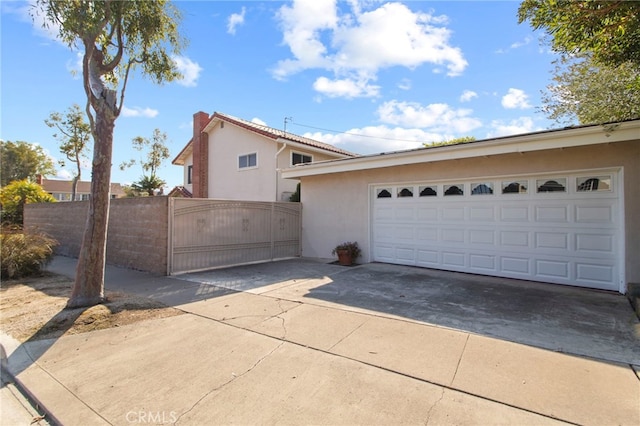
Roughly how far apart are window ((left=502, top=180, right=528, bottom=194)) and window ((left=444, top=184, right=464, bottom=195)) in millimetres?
1022

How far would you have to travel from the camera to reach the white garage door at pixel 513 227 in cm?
665

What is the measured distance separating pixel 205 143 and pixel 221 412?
18.0 metres

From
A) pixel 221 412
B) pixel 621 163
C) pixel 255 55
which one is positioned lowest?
pixel 221 412

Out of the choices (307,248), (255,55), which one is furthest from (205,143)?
(307,248)

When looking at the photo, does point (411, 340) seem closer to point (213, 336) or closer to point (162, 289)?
point (213, 336)

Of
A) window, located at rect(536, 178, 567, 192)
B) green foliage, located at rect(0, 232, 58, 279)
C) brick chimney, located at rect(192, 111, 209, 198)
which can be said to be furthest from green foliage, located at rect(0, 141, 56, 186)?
window, located at rect(536, 178, 567, 192)

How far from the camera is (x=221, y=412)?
107 inches

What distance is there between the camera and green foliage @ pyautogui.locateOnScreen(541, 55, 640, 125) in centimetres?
870

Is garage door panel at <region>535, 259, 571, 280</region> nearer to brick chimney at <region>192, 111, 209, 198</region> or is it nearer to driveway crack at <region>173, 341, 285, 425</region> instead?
driveway crack at <region>173, 341, 285, 425</region>

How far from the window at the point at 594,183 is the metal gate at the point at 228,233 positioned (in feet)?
27.1

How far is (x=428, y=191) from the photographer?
914cm

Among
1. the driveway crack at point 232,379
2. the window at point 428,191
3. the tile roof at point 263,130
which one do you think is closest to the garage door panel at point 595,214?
the window at point 428,191

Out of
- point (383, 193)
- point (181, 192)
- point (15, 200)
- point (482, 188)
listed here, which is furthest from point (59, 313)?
point (15, 200)

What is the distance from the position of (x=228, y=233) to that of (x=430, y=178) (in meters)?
6.26
